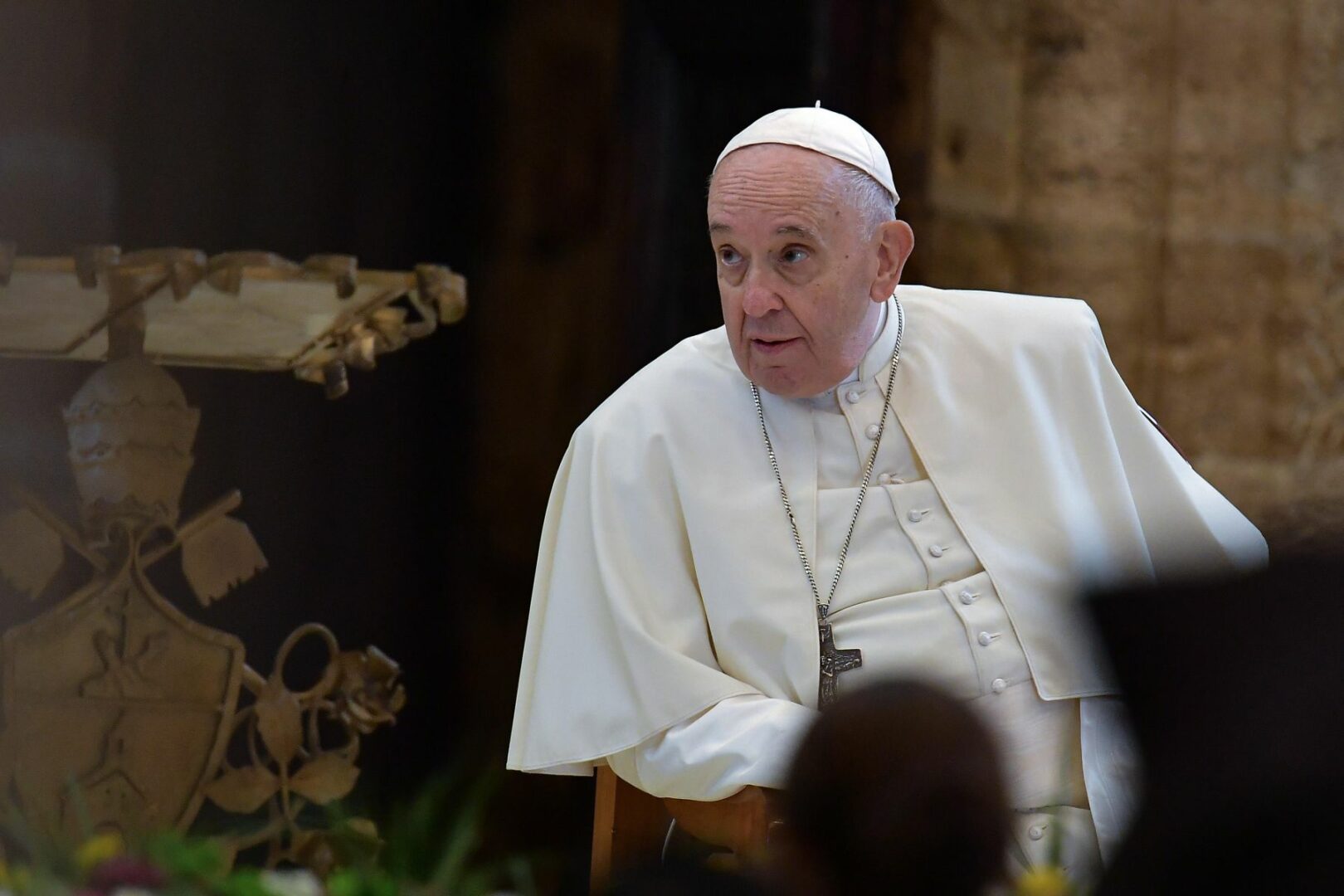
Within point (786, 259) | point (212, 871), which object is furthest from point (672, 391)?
point (212, 871)

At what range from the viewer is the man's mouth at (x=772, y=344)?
3.57m

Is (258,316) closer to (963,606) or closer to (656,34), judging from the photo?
(656,34)

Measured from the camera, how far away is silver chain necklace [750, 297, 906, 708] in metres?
3.46

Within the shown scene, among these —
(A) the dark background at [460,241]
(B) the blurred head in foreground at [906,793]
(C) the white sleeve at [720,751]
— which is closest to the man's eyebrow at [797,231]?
(C) the white sleeve at [720,751]

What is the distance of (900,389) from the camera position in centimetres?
384

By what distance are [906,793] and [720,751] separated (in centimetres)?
197

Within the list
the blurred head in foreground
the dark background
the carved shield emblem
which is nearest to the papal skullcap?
the dark background

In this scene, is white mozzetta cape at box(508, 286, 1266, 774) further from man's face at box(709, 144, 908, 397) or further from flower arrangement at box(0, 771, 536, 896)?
flower arrangement at box(0, 771, 536, 896)

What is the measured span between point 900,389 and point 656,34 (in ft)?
5.33

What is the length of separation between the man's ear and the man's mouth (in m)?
0.21

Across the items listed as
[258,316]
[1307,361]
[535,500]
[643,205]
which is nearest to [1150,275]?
[1307,361]

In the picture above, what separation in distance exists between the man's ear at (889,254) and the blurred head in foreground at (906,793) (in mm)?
2409

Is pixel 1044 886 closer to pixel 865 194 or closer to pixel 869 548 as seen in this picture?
pixel 869 548

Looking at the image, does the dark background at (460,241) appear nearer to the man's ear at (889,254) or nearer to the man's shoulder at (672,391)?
the man's shoulder at (672,391)
